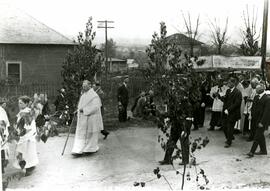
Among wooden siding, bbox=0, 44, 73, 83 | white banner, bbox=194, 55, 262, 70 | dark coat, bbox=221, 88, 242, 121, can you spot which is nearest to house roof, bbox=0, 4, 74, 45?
wooden siding, bbox=0, 44, 73, 83

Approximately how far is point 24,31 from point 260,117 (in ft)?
56.2

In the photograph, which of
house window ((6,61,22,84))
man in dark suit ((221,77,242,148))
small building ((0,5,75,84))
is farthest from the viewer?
house window ((6,61,22,84))

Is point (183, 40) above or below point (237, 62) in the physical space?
above

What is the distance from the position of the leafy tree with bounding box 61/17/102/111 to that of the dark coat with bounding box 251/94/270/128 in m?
4.41

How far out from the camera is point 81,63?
10469 millimetres

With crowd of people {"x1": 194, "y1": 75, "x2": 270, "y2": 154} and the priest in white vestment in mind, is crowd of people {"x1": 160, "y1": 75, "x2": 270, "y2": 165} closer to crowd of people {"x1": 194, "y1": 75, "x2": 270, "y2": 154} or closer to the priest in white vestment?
crowd of people {"x1": 194, "y1": 75, "x2": 270, "y2": 154}

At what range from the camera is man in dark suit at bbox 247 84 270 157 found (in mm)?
7852

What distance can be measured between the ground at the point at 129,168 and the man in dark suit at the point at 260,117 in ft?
0.84

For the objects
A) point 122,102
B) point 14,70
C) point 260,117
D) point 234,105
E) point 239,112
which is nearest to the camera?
point 260,117

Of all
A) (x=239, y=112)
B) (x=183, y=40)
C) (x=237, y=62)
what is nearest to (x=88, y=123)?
(x=239, y=112)

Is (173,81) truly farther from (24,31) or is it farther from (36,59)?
(36,59)

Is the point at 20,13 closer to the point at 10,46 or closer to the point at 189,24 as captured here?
the point at 10,46

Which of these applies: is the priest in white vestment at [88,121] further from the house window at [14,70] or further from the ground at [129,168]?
the house window at [14,70]

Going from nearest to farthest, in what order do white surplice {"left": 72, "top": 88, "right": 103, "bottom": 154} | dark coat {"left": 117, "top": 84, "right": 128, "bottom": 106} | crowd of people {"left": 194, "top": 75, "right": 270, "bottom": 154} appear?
crowd of people {"left": 194, "top": 75, "right": 270, "bottom": 154}, white surplice {"left": 72, "top": 88, "right": 103, "bottom": 154}, dark coat {"left": 117, "top": 84, "right": 128, "bottom": 106}
